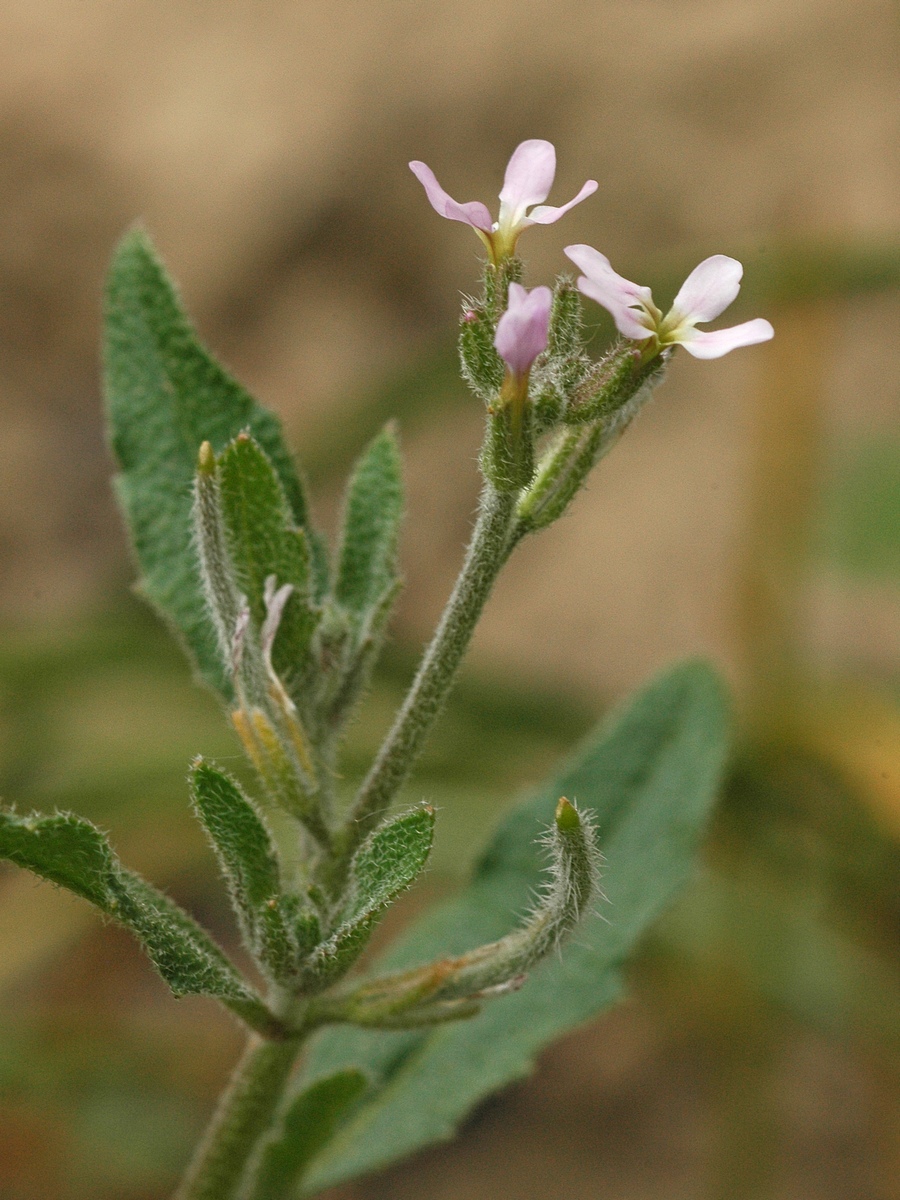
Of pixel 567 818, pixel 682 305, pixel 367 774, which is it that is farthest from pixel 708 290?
pixel 367 774

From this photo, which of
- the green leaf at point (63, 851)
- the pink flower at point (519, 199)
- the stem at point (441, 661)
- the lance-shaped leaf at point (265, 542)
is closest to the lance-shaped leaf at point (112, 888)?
the green leaf at point (63, 851)

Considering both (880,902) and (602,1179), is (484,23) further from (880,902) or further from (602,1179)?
(602,1179)

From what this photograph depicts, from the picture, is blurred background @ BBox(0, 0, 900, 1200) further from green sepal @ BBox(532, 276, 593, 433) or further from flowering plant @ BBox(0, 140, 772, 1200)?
green sepal @ BBox(532, 276, 593, 433)

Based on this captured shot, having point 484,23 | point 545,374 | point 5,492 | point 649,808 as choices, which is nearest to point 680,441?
point 484,23

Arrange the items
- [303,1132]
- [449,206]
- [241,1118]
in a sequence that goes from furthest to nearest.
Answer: [303,1132] < [241,1118] < [449,206]

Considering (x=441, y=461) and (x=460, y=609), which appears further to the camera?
(x=441, y=461)

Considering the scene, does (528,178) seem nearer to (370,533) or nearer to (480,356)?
(480,356)

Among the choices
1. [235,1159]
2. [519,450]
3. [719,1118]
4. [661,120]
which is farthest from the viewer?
[661,120]

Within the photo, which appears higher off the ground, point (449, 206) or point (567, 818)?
point (449, 206)
